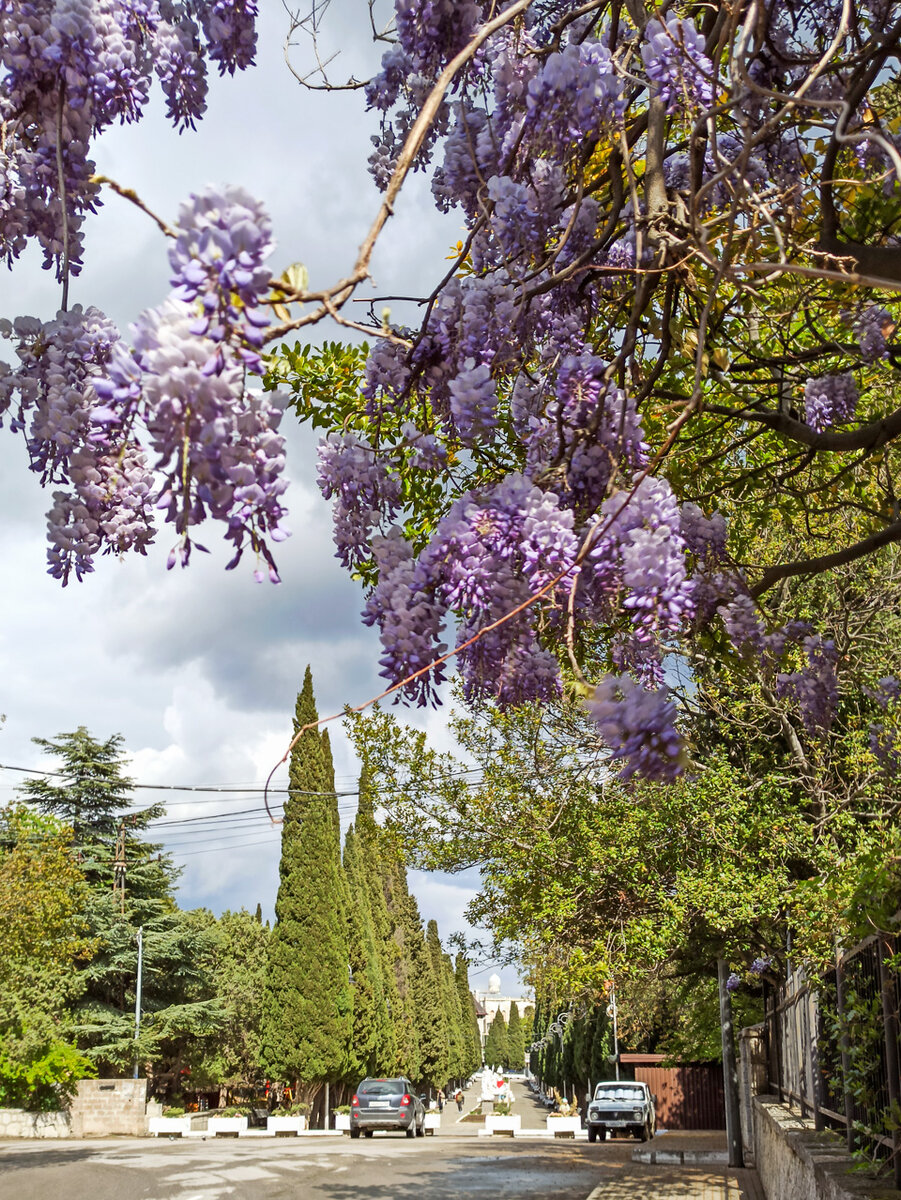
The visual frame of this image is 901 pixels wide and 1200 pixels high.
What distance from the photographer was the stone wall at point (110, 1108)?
96.4 ft

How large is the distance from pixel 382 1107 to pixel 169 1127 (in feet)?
19.3

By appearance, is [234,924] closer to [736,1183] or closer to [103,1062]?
[103,1062]

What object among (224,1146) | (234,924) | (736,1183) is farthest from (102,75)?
(234,924)

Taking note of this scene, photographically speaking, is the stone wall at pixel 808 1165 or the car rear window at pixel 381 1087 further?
the car rear window at pixel 381 1087

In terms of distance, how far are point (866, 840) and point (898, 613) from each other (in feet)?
10.1

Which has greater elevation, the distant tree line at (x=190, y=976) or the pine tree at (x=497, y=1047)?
the distant tree line at (x=190, y=976)

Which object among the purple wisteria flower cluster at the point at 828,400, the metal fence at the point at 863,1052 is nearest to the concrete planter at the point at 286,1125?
the metal fence at the point at 863,1052

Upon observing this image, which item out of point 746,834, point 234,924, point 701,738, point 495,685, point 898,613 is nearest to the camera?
point 495,685

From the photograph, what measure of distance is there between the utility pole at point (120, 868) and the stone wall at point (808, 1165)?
26316 millimetres

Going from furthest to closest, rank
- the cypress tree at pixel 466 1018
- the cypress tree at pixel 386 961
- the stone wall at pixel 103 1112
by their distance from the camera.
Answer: the cypress tree at pixel 466 1018 → the cypress tree at pixel 386 961 → the stone wall at pixel 103 1112

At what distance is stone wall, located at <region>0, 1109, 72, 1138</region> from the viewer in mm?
27547

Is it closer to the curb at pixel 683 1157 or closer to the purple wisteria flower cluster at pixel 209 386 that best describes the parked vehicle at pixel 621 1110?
the curb at pixel 683 1157

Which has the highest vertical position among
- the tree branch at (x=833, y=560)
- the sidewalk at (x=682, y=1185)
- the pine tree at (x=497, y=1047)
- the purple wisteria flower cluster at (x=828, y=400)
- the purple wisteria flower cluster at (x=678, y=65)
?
the purple wisteria flower cluster at (x=678, y=65)

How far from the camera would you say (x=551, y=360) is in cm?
282
